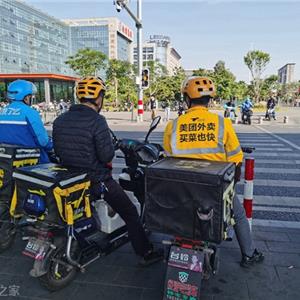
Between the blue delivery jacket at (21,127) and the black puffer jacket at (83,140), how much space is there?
0.67 meters

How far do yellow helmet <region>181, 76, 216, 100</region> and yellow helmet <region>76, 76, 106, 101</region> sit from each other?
30.4 inches

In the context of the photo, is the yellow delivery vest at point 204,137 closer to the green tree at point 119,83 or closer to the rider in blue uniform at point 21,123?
the rider in blue uniform at point 21,123

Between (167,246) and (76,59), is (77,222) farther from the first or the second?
Result: (76,59)

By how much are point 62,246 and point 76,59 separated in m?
43.7

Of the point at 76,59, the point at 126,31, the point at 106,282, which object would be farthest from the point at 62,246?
the point at 126,31

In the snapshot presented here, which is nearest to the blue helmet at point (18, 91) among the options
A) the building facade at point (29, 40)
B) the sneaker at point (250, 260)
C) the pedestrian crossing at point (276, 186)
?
the sneaker at point (250, 260)

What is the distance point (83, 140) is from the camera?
2701 mm

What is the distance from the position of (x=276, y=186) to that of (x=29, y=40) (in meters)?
73.6

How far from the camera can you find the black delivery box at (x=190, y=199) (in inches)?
84.4

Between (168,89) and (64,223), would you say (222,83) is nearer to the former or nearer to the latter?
(168,89)

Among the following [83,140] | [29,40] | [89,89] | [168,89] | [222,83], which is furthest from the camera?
[29,40]

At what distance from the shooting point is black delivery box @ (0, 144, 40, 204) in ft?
10.5

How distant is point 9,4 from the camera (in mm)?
62406

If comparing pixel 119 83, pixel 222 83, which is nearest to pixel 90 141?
pixel 119 83
